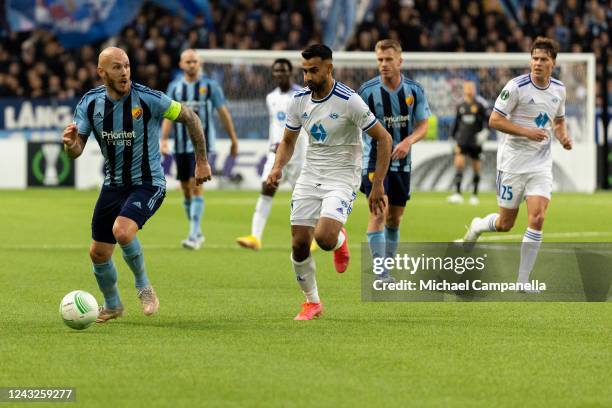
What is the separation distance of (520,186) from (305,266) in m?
2.66

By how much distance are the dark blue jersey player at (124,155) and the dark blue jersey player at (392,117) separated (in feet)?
8.26

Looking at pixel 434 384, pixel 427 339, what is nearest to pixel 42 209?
pixel 427 339

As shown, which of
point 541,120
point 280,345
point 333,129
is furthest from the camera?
point 541,120

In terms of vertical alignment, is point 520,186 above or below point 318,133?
below

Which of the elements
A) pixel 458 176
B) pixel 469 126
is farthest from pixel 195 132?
pixel 469 126

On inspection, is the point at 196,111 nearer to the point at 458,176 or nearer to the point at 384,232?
the point at 384,232

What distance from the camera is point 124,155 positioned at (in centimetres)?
914

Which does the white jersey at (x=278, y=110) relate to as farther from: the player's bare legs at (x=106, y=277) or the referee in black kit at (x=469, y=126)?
the referee in black kit at (x=469, y=126)

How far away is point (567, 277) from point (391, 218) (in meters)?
1.73

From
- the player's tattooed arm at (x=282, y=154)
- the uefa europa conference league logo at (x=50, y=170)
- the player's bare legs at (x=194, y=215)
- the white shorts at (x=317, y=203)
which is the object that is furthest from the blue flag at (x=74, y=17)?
the white shorts at (x=317, y=203)

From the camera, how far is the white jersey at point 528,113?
430 inches

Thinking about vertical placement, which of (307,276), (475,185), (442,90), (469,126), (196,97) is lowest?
(475,185)

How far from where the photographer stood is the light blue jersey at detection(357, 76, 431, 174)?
448 inches

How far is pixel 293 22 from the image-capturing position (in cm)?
3042
